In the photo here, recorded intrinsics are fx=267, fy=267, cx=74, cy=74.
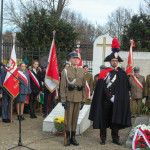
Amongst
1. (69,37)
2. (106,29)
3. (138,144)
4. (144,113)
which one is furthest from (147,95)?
(106,29)

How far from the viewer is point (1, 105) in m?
8.22

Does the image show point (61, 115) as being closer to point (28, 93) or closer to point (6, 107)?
point (28, 93)

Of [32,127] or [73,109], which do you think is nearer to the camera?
[73,109]

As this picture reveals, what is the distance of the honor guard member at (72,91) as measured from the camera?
221 inches

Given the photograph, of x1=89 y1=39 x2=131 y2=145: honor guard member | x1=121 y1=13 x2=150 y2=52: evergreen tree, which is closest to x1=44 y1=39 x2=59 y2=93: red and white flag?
x1=89 y1=39 x2=131 y2=145: honor guard member

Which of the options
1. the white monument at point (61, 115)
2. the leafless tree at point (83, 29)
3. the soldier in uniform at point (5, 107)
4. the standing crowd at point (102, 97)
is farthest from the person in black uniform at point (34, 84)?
the leafless tree at point (83, 29)

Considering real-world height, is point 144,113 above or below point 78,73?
below

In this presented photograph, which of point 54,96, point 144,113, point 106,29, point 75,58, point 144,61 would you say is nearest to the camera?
point 75,58

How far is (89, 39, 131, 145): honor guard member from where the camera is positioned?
561cm

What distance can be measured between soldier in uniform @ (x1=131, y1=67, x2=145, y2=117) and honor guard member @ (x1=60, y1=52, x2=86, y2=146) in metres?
4.16

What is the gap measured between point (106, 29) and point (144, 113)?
2727cm

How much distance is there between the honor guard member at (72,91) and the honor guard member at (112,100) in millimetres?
358

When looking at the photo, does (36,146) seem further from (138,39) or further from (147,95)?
(138,39)

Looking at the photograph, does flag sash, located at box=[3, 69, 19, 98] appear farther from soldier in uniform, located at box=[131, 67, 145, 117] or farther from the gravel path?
soldier in uniform, located at box=[131, 67, 145, 117]
